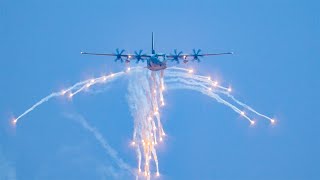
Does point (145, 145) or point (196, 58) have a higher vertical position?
point (196, 58)

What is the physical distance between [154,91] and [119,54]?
943 centimetres

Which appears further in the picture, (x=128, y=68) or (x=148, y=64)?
(x=128, y=68)

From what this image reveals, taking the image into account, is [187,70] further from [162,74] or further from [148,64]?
[148,64]

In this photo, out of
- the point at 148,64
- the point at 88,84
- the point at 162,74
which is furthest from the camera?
the point at 88,84

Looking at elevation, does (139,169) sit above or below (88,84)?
below

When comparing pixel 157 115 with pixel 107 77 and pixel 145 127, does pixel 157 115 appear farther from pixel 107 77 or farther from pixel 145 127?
pixel 107 77

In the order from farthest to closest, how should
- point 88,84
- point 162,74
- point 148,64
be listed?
point 88,84
point 162,74
point 148,64

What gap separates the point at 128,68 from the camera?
334 feet

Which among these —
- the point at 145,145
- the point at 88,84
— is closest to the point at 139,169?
the point at 145,145

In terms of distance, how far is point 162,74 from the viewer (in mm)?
97562

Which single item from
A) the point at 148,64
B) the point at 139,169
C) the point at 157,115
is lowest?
the point at 139,169

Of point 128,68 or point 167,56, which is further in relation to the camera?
point 128,68

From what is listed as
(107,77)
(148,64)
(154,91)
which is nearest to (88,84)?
(107,77)

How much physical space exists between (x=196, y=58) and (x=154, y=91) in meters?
8.62
